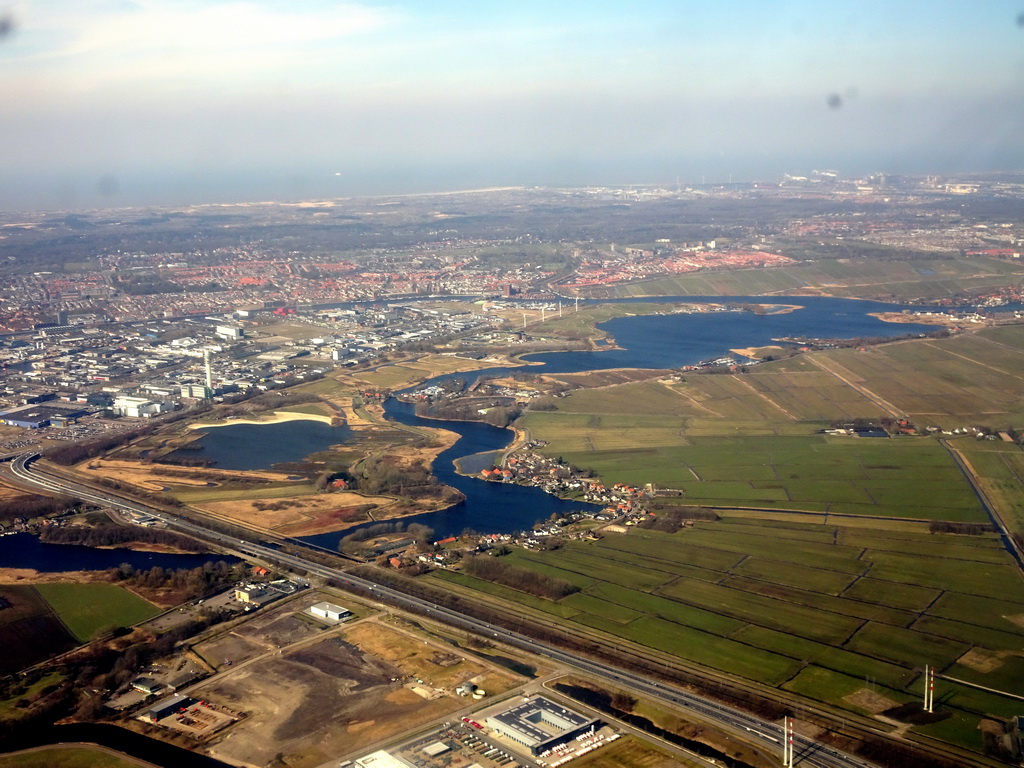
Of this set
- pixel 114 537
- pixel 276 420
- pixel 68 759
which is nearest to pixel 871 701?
pixel 68 759

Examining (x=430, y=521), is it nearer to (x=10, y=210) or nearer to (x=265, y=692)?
(x=265, y=692)

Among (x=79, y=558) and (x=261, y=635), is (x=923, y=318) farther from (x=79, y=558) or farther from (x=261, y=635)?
(x=79, y=558)

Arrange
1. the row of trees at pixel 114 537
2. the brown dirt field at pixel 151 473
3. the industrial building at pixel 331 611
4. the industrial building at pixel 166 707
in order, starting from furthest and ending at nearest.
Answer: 1. the brown dirt field at pixel 151 473
2. the row of trees at pixel 114 537
3. the industrial building at pixel 331 611
4. the industrial building at pixel 166 707

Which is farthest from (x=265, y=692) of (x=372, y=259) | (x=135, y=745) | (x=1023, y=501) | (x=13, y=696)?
(x=372, y=259)

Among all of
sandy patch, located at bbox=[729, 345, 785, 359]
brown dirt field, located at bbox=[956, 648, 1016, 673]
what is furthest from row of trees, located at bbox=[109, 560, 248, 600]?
sandy patch, located at bbox=[729, 345, 785, 359]

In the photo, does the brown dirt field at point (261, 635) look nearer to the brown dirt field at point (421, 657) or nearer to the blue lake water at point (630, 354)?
the brown dirt field at point (421, 657)

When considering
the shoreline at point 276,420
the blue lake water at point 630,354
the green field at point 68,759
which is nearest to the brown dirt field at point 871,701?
the blue lake water at point 630,354

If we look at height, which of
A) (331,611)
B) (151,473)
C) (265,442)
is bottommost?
(331,611)

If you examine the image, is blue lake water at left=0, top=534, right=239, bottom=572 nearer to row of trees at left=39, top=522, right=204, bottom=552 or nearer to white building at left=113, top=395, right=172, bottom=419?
row of trees at left=39, top=522, right=204, bottom=552
